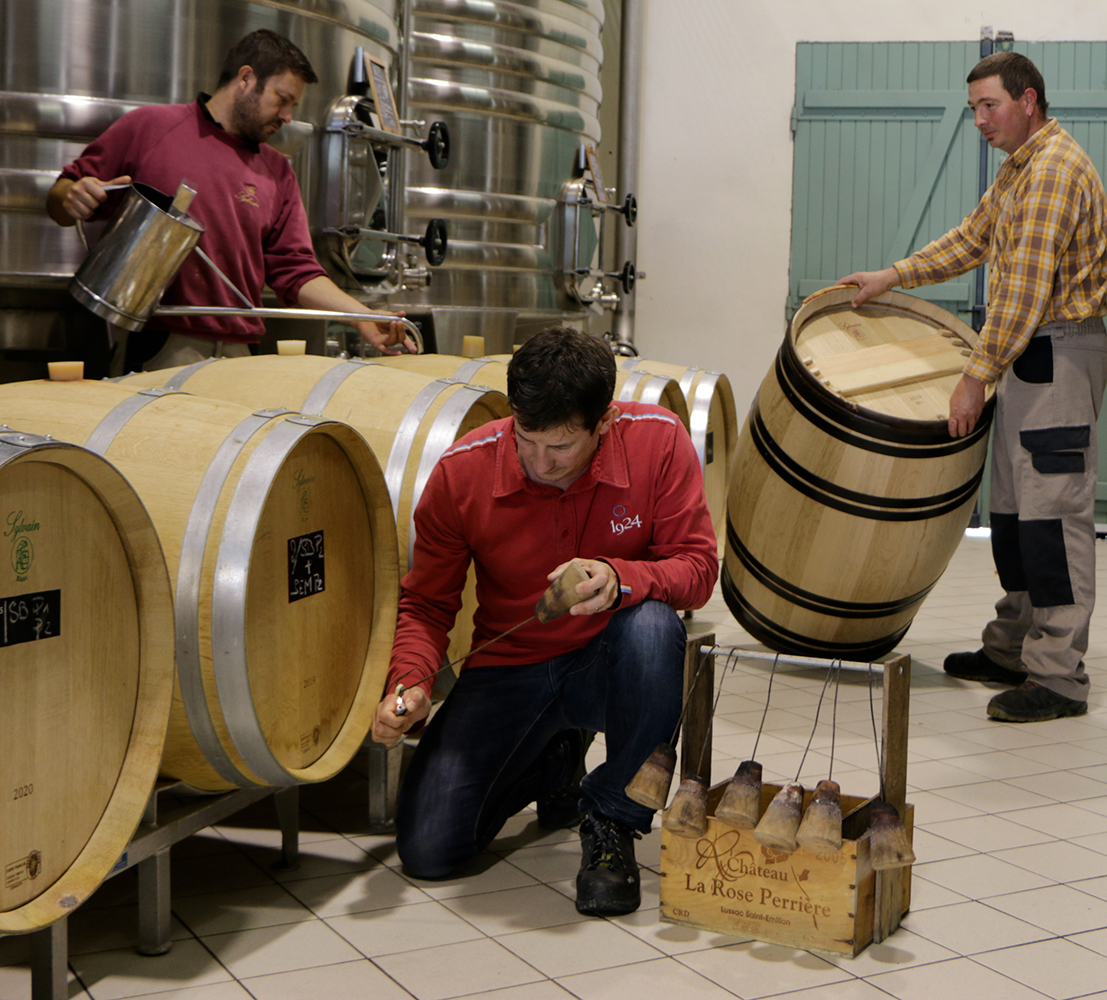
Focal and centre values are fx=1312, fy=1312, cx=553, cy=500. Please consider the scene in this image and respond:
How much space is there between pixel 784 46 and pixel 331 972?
776 centimetres

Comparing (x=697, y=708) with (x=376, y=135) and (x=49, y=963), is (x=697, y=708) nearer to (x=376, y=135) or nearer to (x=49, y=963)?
(x=49, y=963)

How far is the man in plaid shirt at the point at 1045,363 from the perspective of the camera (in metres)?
3.92

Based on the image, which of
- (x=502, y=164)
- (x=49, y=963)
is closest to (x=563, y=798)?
(x=49, y=963)

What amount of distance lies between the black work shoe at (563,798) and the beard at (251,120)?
1990 mm

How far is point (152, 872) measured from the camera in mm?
2293

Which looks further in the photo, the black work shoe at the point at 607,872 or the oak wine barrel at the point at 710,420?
the oak wine barrel at the point at 710,420

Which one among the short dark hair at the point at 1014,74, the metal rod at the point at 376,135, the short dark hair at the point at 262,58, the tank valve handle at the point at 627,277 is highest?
the short dark hair at the point at 1014,74

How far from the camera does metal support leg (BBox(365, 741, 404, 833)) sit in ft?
9.73

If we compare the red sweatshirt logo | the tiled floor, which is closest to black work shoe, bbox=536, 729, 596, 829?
the tiled floor

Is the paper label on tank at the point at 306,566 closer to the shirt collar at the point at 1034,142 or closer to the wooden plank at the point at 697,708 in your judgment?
the wooden plank at the point at 697,708

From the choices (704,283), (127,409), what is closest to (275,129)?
(127,409)

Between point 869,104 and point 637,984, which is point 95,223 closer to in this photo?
point 637,984

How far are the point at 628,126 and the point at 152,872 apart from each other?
7512 mm

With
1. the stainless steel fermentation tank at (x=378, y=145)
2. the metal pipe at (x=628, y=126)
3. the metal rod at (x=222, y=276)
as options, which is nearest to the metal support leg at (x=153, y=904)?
the metal rod at (x=222, y=276)
